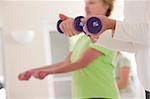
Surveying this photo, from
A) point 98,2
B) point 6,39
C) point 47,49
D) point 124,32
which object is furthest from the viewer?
point 47,49

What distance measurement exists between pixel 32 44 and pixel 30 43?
13 mm

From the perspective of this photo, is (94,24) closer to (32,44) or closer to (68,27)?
(68,27)

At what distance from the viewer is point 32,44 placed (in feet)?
4.83

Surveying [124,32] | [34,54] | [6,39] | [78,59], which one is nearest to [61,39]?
[34,54]

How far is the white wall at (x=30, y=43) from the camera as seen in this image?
55.6 inches

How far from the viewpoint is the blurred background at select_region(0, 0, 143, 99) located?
1405 mm

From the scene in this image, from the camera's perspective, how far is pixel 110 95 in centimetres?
101

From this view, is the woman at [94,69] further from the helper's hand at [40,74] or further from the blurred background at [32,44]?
the blurred background at [32,44]

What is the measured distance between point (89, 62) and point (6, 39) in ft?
2.01

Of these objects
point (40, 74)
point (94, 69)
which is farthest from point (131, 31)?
point (94, 69)

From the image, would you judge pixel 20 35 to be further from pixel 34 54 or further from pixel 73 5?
pixel 73 5

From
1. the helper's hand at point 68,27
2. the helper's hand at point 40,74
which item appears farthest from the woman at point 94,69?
the helper's hand at point 68,27

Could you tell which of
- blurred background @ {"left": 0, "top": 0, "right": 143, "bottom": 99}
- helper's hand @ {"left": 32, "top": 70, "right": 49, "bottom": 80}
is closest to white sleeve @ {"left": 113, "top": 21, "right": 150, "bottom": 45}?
helper's hand @ {"left": 32, "top": 70, "right": 49, "bottom": 80}

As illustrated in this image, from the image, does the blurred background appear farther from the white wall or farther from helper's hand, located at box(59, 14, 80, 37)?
helper's hand, located at box(59, 14, 80, 37)
